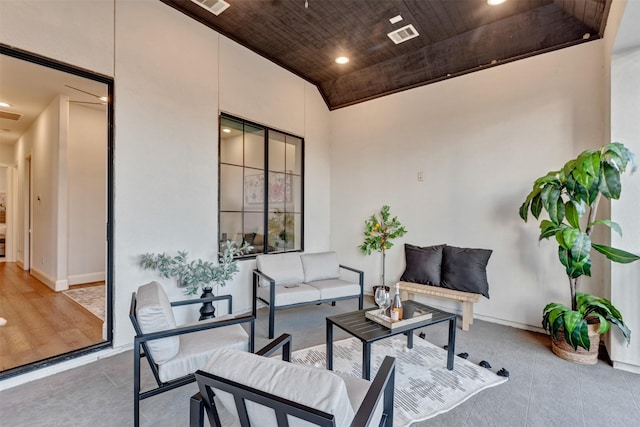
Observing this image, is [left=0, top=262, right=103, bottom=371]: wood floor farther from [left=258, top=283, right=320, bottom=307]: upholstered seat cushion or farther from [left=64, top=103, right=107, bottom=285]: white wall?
[left=258, top=283, right=320, bottom=307]: upholstered seat cushion

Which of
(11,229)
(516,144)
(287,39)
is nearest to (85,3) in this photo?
(287,39)

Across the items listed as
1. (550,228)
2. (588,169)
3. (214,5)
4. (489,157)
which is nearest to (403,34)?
(489,157)

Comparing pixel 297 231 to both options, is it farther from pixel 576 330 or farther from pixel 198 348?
pixel 576 330

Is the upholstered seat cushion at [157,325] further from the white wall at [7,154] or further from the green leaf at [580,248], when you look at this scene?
the white wall at [7,154]

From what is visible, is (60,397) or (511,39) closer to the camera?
(60,397)

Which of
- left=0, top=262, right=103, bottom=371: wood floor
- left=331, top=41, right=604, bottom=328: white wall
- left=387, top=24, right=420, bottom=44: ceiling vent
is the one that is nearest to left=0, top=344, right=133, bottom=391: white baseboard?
left=0, top=262, right=103, bottom=371: wood floor

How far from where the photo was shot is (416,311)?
279 centimetres

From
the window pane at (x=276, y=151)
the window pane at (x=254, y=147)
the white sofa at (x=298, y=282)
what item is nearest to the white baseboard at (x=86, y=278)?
the white sofa at (x=298, y=282)

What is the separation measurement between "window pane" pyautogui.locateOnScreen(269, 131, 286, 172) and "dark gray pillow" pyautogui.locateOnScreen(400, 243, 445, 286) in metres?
2.36

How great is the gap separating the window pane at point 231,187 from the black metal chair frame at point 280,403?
9.52 ft

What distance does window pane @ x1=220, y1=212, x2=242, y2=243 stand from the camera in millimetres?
3969

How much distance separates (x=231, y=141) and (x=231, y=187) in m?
0.61

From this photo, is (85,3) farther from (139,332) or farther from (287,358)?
(287,358)

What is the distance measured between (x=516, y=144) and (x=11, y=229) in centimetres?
1068
